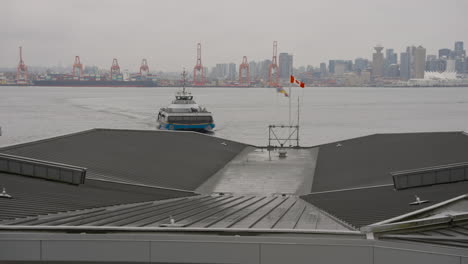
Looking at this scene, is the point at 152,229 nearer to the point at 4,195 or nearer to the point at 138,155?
the point at 4,195

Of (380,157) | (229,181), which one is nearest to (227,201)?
(229,181)

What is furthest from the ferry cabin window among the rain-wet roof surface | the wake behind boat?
the rain-wet roof surface

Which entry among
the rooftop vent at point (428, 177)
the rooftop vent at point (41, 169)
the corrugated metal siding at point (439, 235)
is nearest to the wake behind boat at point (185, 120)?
the rooftop vent at point (41, 169)

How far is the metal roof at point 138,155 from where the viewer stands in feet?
80.7

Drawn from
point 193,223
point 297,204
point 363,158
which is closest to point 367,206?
point 297,204

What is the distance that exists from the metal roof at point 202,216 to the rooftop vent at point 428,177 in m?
3.74

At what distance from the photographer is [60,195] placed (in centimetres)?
1866

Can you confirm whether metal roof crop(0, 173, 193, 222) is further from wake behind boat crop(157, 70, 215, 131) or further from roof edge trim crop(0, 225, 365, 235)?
wake behind boat crop(157, 70, 215, 131)

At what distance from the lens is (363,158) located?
30.8 m

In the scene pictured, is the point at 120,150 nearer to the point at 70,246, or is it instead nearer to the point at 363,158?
the point at 363,158

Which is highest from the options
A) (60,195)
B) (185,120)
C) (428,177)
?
(428,177)

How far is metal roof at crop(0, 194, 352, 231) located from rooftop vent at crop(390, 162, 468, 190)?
374cm

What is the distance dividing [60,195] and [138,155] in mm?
10247

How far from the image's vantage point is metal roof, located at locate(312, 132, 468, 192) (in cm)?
2589
